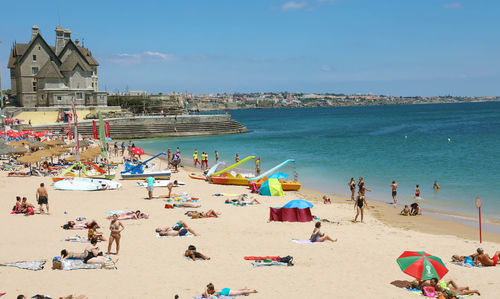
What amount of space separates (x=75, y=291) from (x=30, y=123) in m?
49.3

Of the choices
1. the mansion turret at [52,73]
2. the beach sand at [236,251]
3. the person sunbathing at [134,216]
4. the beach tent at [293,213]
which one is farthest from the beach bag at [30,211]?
the mansion turret at [52,73]

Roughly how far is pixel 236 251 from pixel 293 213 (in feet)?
13.5

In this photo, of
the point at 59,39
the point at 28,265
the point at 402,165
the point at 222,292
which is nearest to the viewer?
the point at 222,292

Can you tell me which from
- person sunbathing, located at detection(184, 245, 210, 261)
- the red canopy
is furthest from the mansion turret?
person sunbathing, located at detection(184, 245, 210, 261)

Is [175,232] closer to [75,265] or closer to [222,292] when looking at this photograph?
[75,265]

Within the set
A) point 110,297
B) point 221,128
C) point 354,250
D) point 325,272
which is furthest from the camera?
point 221,128

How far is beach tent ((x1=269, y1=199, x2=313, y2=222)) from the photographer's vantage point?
15.5m

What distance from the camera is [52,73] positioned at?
6028 cm

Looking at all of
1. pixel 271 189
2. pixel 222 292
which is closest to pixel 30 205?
pixel 271 189

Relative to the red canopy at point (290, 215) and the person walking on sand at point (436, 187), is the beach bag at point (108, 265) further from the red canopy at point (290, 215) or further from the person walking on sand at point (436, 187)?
the person walking on sand at point (436, 187)

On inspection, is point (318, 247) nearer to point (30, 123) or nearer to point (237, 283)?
point (237, 283)

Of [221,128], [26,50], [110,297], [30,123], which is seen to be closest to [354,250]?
[110,297]

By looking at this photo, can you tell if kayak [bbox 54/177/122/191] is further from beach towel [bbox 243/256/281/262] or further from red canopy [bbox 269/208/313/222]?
beach towel [bbox 243/256/281/262]

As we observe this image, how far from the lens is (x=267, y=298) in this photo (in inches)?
345
